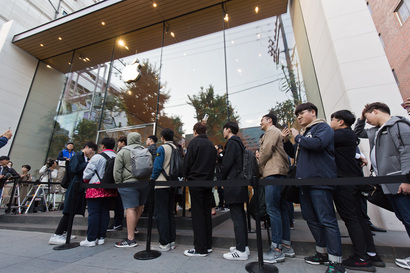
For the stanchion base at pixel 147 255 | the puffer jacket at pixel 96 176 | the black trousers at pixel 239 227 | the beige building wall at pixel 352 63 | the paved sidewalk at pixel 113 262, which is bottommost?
the paved sidewalk at pixel 113 262

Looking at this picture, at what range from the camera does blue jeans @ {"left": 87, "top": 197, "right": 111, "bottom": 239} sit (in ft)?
10.2

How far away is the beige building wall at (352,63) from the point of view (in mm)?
3539

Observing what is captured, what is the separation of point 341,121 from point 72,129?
9.47 meters

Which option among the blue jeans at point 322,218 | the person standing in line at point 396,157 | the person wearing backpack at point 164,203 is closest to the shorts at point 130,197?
the person wearing backpack at point 164,203

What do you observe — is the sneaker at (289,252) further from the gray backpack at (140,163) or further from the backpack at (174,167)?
the gray backpack at (140,163)

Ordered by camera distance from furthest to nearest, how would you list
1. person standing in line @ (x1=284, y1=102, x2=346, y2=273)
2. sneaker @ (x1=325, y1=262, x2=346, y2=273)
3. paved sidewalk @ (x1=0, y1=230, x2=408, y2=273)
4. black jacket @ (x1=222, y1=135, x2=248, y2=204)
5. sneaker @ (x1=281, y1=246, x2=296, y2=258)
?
black jacket @ (x1=222, y1=135, x2=248, y2=204)
sneaker @ (x1=281, y1=246, x2=296, y2=258)
paved sidewalk @ (x1=0, y1=230, x2=408, y2=273)
person standing in line @ (x1=284, y1=102, x2=346, y2=273)
sneaker @ (x1=325, y1=262, x2=346, y2=273)

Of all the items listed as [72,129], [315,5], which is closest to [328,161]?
[315,5]

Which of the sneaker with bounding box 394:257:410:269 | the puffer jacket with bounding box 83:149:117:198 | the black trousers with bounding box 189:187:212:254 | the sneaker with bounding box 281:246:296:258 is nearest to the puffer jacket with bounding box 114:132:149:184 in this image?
the puffer jacket with bounding box 83:149:117:198

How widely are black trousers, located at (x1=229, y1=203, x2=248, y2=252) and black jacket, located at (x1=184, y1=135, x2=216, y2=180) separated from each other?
561 millimetres

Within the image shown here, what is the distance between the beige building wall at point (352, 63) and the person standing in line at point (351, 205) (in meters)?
1.56

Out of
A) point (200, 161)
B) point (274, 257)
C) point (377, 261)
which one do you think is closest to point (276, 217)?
point (274, 257)

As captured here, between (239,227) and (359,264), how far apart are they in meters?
1.30

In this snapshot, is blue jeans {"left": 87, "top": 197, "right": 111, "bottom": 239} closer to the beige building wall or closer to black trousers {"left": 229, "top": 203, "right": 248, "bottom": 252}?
black trousers {"left": 229, "top": 203, "right": 248, "bottom": 252}

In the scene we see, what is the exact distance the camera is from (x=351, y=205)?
211cm
